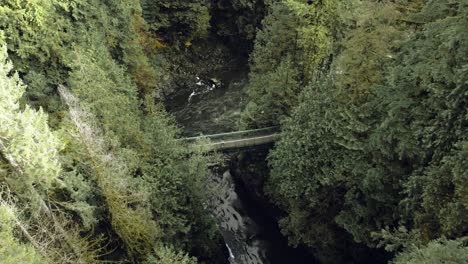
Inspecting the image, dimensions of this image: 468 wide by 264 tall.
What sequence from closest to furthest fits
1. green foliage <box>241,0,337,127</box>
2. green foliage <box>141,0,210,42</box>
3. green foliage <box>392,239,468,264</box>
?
green foliage <box>392,239,468,264</box> < green foliage <box>241,0,337,127</box> < green foliage <box>141,0,210,42</box>

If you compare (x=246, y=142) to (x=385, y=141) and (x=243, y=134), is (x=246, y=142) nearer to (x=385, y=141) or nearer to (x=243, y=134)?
(x=243, y=134)

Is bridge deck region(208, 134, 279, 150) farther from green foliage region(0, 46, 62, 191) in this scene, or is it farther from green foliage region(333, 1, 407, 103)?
green foliage region(0, 46, 62, 191)

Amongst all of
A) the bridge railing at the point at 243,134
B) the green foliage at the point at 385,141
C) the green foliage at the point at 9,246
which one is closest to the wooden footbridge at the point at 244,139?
the bridge railing at the point at 243,134

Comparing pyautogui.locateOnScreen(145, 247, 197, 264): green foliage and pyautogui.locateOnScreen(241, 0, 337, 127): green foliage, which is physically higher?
pyautogui.locateOnScreen(241, 0, 337, 127): green foliage

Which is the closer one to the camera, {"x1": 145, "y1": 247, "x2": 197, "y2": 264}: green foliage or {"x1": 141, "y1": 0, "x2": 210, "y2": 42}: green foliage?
{"x1": 145, "y1": 247, "x2": 197, "y2": 264}: green foliage

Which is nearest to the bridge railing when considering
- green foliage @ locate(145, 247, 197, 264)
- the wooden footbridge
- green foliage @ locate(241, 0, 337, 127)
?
the wooden footbridge

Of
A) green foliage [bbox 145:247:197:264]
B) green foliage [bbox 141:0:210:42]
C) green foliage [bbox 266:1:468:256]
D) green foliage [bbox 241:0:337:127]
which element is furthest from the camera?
green foliage [bbox 141:0:210:42]

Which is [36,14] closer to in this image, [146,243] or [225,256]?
[146,243]

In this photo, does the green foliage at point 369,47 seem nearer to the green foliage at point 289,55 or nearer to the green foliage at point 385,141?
the green foliage at point 385,141

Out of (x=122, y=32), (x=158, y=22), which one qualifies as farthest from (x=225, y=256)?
(x=158, y=22)
